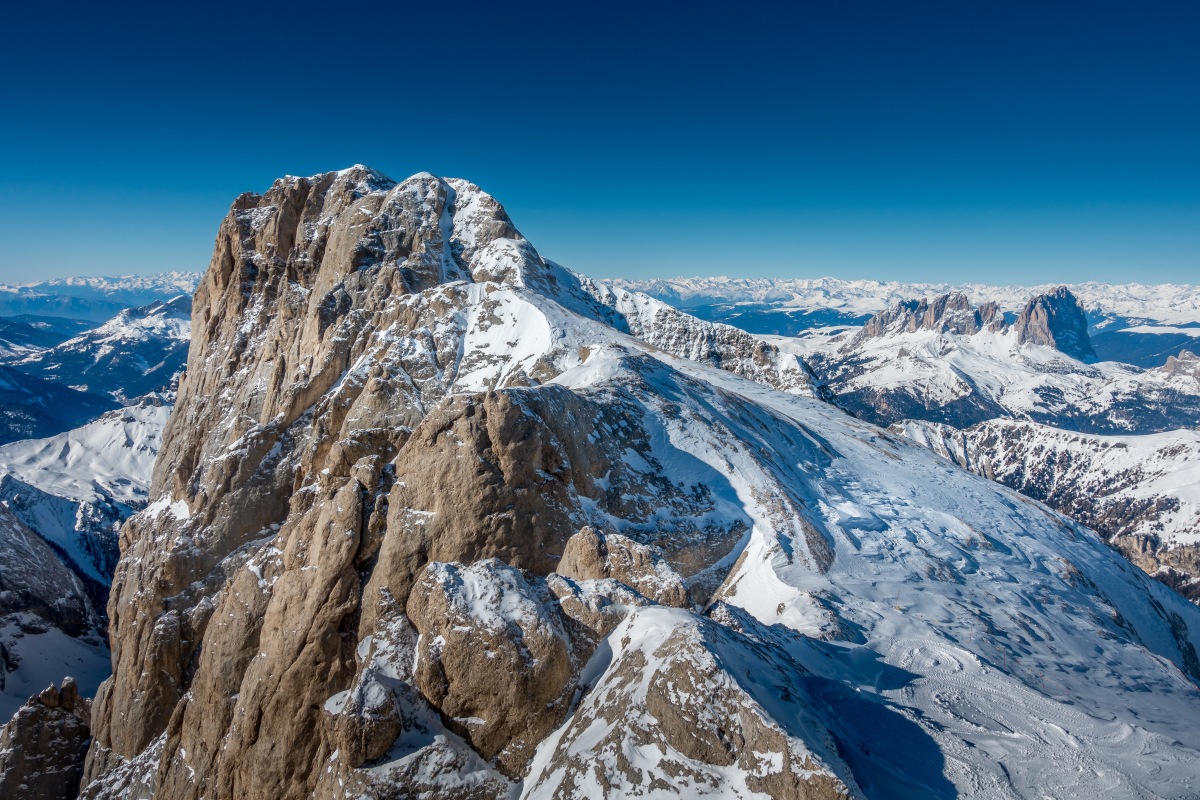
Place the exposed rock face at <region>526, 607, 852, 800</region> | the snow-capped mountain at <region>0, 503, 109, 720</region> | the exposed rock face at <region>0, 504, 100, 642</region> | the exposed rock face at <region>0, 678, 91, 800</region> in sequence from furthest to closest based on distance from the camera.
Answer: the exposed rock face at <region>0, 504, 100, 642</region> → the snow-capped mountain at <region>0, 503, 109, 720</region> → the exposed rock face at <region>0, 678, 91, 800</region> → the exposed rock face at <region>526, 607, 852, 800</region>

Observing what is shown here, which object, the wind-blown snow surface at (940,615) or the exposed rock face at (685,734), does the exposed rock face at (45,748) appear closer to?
the wind-blown snow surface at (940,615)

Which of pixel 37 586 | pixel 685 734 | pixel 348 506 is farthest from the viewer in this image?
pixel 37 586

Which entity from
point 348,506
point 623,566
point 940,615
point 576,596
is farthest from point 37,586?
point 940,615

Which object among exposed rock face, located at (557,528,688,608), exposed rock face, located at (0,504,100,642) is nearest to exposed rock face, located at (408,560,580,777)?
exposed rock face, located at (557,528,688,608)

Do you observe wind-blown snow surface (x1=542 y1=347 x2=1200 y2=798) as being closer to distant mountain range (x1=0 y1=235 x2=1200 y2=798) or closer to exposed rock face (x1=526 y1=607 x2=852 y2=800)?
distant mountain range (x1=0 y1=235 x2=1200 y2=798)

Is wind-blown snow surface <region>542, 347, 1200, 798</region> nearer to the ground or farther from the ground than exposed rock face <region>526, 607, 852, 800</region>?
nearer to the ground

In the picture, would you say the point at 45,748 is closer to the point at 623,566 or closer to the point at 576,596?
the point at 576,596
